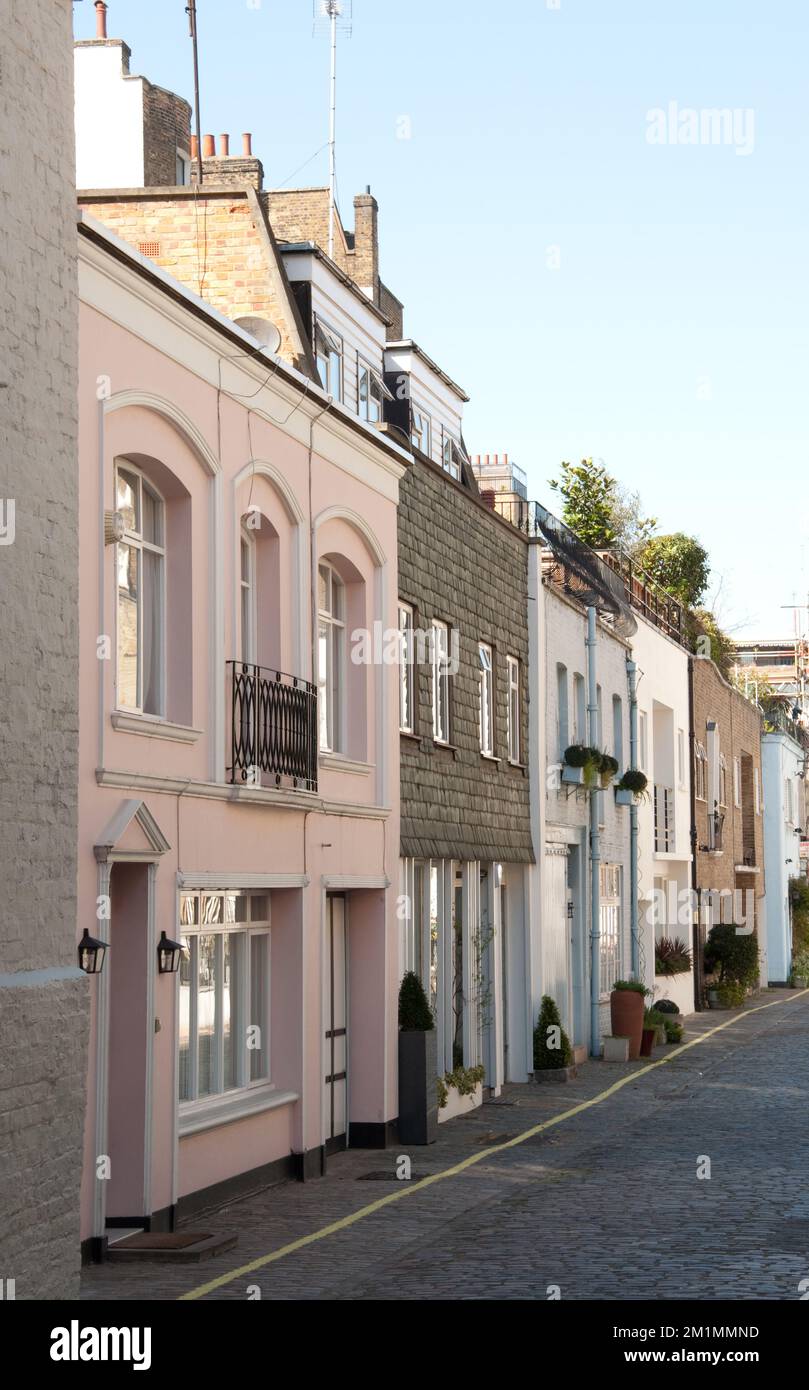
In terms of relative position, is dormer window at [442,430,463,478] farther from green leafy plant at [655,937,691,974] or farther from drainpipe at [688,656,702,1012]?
drainpipe at [688,656,702,1012]

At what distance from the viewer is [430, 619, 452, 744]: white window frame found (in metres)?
20.4

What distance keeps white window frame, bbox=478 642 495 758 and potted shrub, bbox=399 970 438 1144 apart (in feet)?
16.2

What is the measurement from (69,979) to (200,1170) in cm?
409

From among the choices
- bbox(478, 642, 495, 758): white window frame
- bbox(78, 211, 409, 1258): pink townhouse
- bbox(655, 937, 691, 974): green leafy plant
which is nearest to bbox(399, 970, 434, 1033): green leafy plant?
bbox(78, 211, 409, 1258): pink townhouse

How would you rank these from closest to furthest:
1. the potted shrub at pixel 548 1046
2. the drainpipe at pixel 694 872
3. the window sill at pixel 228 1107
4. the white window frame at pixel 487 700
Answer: the window sill at pixel 228 1107, the white window frame at pixel 487 700, the potted shrub at pixel 548 1046, the drainpipe at pixel 694 872

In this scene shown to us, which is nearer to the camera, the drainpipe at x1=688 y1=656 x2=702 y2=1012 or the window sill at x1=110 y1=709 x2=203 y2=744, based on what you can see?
the window sill at x1=110 y1=709 x2=203 y2=744

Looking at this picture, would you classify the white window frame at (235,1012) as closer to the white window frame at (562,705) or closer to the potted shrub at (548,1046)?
the potted shrub at (548,1046)

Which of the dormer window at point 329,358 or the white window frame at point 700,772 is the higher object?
the dormer window at point 329,358

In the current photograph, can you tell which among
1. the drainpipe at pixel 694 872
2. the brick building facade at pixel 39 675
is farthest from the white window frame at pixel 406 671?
the drainpipe at pixel 694 872

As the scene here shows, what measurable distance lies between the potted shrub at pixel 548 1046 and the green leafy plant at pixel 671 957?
35.6 feet

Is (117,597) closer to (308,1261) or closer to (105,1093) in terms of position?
(105,1093)

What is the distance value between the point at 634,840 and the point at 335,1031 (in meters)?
14.2

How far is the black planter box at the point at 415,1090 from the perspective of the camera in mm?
18078

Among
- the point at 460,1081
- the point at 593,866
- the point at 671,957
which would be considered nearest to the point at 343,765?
the point at 460,1081
